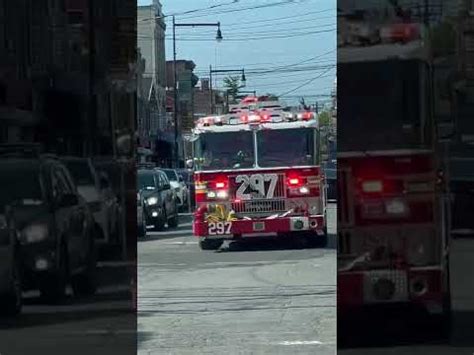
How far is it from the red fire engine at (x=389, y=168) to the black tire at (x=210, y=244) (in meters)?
1.11

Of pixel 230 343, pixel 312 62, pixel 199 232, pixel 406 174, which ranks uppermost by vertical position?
pixel 312 62

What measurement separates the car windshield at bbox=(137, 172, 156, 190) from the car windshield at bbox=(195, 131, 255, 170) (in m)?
0.61

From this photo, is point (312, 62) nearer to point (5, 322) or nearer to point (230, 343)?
point (230, 343)

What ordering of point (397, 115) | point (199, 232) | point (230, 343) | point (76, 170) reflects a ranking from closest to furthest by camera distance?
point (397, 115) → point (76, 170) → point (230, 343) → point (199, 232)

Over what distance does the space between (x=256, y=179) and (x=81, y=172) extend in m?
2.91

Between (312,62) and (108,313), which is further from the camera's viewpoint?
(312,62)

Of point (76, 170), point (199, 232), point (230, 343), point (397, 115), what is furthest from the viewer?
point (199, 232)

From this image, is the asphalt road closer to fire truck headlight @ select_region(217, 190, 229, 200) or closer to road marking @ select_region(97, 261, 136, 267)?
road marking @ select_region(97, 261, 136, 267)

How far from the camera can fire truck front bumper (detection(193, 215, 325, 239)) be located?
4738 millimetres

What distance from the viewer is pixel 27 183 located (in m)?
3.70

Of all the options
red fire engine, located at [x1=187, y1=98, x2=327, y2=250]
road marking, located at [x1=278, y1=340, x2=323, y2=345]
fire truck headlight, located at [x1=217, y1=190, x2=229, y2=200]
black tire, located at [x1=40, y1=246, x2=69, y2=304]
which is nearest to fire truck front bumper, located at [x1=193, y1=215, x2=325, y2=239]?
red fire engine, located at [x1=187, y1=98, x2=327, y2=250]

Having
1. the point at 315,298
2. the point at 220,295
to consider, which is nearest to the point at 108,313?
the point at 220,295

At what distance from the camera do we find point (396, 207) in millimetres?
3551

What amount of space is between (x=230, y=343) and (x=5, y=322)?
901 mm
